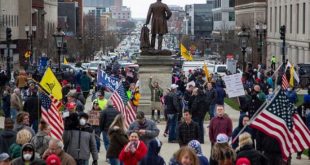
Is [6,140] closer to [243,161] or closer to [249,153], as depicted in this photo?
[249,153]

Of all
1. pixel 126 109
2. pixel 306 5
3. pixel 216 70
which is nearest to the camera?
pixel 126 109

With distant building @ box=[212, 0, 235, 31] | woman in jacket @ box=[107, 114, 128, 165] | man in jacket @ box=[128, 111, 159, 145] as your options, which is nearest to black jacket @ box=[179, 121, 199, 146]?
man in jacket @ box=[128, 111, 159, 145]

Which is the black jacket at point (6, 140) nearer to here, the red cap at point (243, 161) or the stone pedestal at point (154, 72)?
the red cap at point (243, 161)

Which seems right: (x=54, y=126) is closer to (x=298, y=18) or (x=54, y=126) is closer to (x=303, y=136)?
(x=303, y=136)

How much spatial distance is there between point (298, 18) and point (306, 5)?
16.0 feet

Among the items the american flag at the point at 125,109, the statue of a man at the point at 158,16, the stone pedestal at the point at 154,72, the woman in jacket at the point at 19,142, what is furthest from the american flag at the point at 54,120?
the statue of a man at the point at 158,16

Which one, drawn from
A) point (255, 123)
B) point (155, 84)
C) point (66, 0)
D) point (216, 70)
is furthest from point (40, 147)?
point (66, 0)

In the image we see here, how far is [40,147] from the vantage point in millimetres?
16406

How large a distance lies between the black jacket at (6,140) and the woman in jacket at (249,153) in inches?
180

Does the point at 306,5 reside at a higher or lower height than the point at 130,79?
higher

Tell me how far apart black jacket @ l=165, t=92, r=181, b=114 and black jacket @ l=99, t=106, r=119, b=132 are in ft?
19.3

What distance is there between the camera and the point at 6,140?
17.1 m

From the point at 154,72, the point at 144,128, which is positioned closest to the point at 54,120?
the point at 144,128

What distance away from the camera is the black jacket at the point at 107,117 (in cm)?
2102
